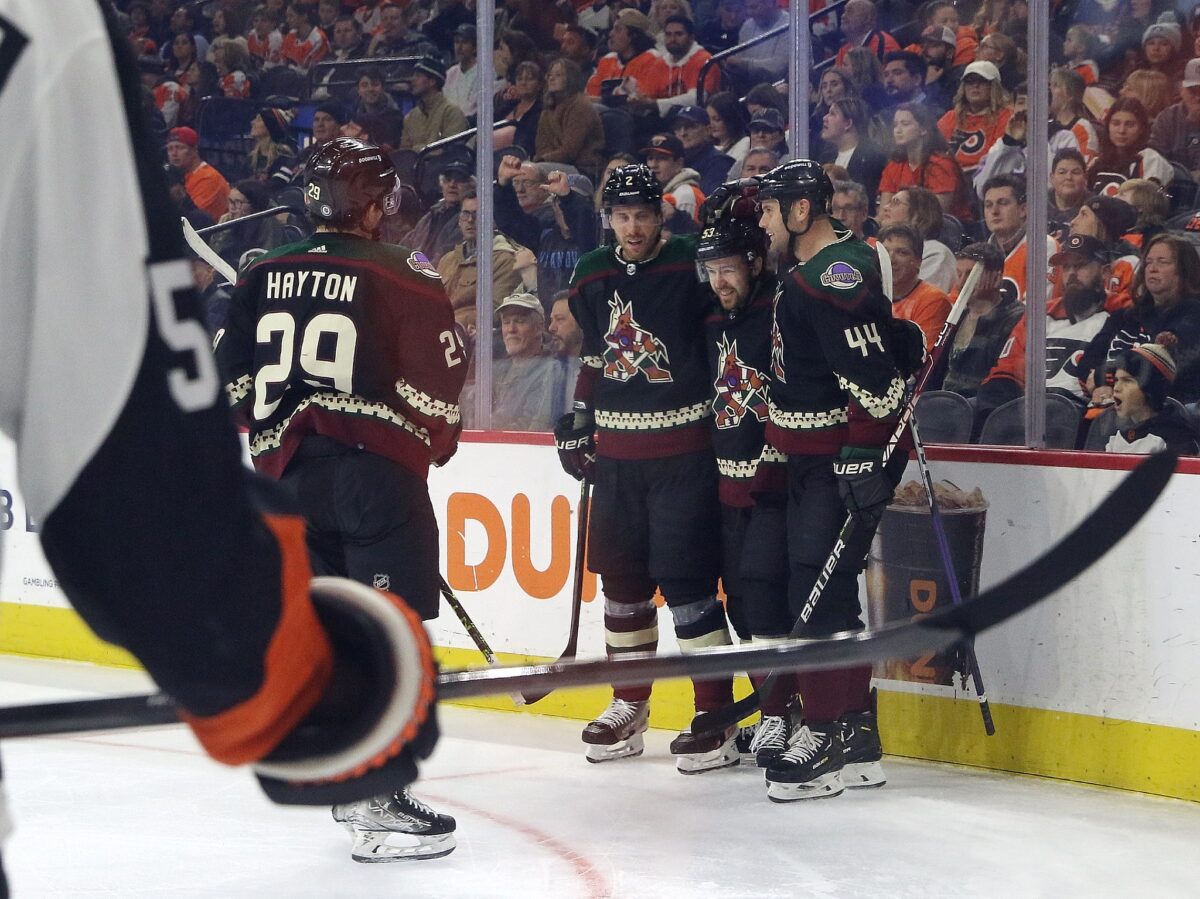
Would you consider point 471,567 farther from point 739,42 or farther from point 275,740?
point 275,740

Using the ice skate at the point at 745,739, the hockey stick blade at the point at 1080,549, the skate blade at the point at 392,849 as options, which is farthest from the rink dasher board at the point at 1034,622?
the hockey stick blade at the point at 1080,549

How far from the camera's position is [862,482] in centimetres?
343

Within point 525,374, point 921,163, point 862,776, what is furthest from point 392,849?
point 921,163

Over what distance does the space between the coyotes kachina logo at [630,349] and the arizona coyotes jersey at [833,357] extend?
336mm

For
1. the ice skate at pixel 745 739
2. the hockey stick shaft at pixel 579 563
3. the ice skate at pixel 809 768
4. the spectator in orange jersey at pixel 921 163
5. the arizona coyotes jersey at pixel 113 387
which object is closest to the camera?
the arizona coyotes jersey at pixel 113 387

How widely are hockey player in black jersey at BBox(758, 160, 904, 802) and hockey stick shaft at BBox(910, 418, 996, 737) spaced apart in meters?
0.19

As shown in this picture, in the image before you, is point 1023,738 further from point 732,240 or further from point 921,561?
point 732,240

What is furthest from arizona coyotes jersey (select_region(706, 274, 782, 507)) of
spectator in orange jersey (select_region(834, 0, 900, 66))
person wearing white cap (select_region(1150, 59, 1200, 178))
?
spectator in orange jersey (select_region(834, 0, 900, 66))

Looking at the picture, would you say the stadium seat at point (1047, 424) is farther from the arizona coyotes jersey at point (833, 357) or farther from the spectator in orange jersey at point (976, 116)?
the spectator in orange jersey at point (976, 116)

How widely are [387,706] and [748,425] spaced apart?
3.11 metres

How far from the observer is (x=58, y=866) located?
2.97m

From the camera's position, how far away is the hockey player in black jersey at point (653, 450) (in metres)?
3.89

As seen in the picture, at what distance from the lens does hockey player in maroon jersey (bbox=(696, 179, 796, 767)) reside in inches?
148

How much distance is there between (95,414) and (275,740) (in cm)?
17
